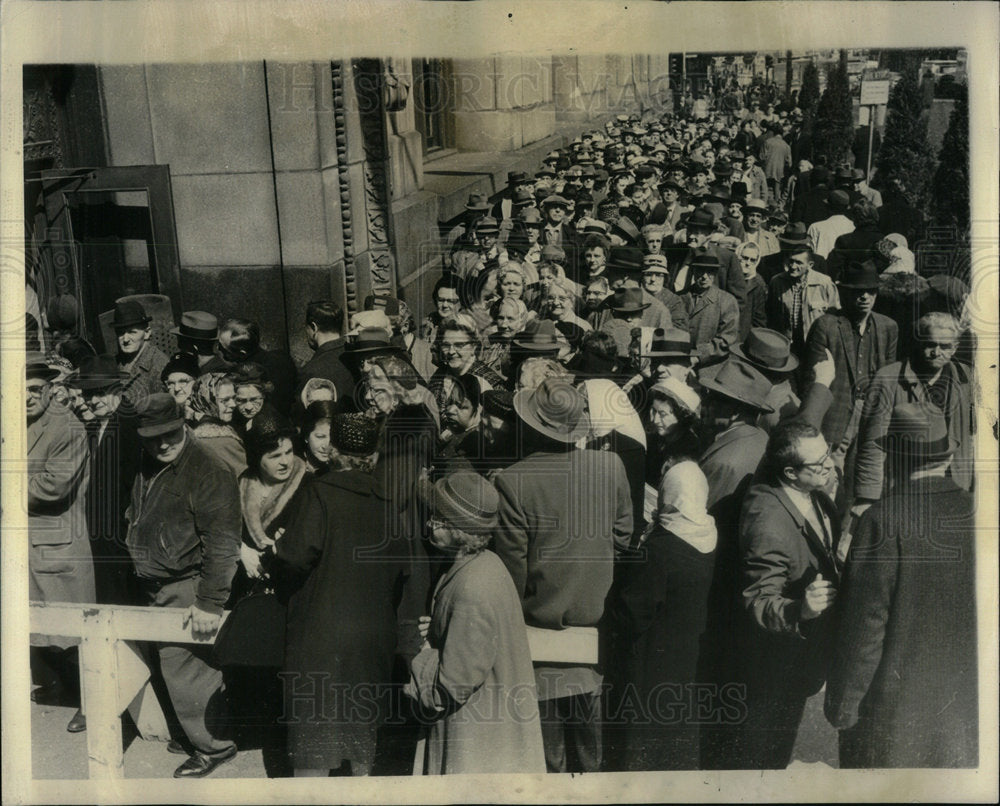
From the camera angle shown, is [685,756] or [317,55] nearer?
[317,55]

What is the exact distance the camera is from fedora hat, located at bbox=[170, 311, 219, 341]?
505cm

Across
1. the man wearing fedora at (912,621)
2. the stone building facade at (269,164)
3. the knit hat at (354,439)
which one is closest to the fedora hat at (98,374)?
the stone building facade at (269,164)

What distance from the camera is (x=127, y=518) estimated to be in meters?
5.06

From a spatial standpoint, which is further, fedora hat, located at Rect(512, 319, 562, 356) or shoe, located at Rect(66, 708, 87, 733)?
shoe, located at Rect(66, 708, 87, 733)

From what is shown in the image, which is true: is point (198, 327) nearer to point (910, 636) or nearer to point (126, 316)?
point (126, 316)

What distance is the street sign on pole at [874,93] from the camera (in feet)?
16.4

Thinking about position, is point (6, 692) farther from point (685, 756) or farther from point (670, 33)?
point (670, 33)

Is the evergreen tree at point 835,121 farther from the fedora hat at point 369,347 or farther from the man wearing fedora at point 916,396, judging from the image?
the fedora hat at point 369,347

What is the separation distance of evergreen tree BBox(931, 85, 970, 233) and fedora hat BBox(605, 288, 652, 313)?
1.36 m

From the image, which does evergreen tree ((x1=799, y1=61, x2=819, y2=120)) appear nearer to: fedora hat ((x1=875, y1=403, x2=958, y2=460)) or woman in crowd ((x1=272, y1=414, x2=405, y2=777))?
fedora hat ((x1=875, y1=403, x2=958, y2=460))

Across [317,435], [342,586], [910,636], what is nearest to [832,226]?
[910,636]

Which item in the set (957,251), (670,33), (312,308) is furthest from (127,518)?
(957,251)

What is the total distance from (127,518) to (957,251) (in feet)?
12.9

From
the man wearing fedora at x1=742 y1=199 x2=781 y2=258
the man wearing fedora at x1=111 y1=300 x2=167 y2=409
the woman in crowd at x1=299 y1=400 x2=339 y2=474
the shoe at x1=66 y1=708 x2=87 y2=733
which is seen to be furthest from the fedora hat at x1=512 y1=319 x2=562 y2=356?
the shoe at x1=66 y1=708 x2=87 y2=733
